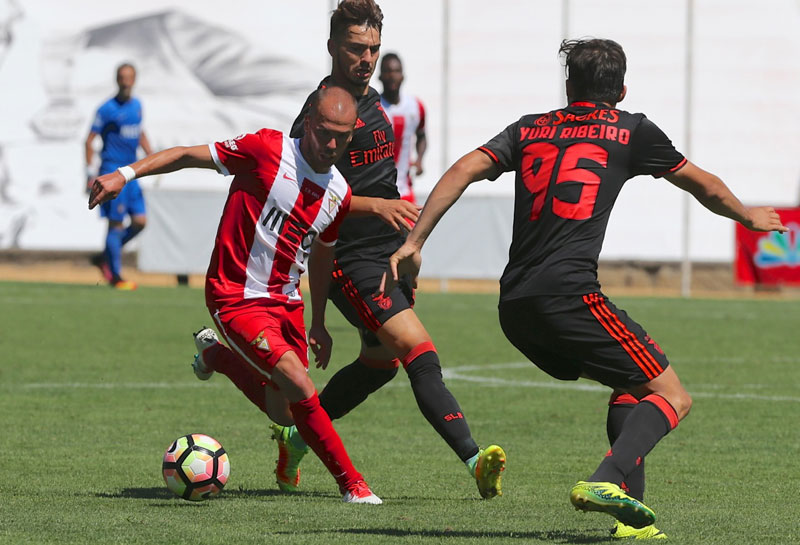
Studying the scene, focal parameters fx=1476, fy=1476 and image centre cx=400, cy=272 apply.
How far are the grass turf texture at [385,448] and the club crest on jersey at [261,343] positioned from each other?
626 mm

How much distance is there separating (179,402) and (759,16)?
21.7 meters

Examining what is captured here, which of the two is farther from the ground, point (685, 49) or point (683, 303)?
point (685, 49)

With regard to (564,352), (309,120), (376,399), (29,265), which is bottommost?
(29,265)

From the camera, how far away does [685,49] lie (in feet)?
89.4

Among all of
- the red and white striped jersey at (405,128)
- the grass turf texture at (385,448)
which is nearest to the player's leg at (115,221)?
the grass turf texture at (385,448)

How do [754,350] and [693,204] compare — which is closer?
[754,350]

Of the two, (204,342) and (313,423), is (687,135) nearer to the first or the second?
(204,342)

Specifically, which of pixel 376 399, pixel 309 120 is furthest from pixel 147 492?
pixel 376 399

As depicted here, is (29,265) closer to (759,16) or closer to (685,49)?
(685,49)

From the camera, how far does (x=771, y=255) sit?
21703mm

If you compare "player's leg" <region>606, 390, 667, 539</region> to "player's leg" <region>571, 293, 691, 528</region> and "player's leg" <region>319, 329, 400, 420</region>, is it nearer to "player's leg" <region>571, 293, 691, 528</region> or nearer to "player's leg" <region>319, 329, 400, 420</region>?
"player's leg" <region>571, 293, 691, 528</region>

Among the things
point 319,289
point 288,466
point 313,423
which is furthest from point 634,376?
point 288,466

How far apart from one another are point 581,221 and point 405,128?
378 inches

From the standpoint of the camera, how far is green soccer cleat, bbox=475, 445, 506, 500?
5.70 meters
